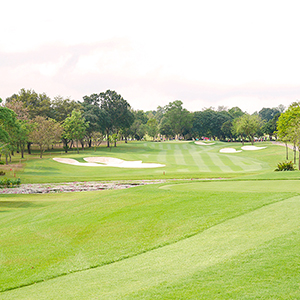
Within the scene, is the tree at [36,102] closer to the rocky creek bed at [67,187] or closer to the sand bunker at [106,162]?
the sand bunker at [106,162]

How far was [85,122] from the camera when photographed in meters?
71.1

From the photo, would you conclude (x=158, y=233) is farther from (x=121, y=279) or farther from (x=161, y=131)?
(x=161, y=131)

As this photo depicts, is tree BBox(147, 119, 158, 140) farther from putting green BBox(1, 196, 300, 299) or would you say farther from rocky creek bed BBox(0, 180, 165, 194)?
putting green BBox(1, 196, 300, 299)

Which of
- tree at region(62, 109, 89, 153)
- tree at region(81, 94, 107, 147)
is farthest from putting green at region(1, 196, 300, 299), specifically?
tree at region(81, 94, 107, 147)

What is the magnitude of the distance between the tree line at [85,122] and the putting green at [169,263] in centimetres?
2778

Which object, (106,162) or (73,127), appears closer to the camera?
(106,162)

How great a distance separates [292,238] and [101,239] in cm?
588

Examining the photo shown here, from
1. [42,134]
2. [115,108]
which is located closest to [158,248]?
[42,134]

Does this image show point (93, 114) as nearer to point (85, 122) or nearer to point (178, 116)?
point (85, 122)

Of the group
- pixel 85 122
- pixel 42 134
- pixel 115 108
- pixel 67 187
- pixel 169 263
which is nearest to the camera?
pixel 169 263

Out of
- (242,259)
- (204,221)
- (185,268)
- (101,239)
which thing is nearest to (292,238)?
(242,259)

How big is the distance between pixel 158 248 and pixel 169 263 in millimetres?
1772

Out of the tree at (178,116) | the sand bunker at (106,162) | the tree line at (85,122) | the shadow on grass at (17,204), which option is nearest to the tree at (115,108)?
the tree line at (85,122)

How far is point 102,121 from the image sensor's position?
7712 centimetres
